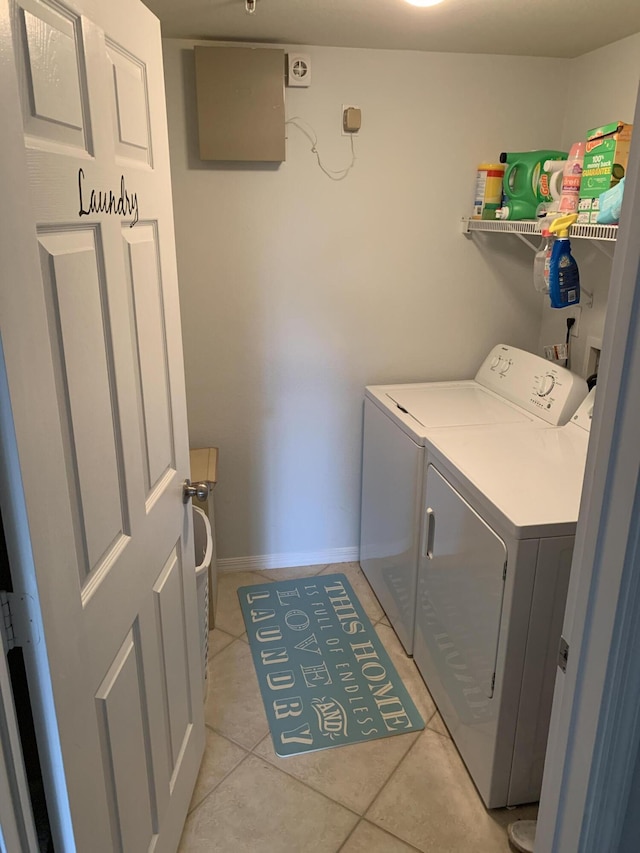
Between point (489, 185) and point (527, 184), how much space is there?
19 centimetres

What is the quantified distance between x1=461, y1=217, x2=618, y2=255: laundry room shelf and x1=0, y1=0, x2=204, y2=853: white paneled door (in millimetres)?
988

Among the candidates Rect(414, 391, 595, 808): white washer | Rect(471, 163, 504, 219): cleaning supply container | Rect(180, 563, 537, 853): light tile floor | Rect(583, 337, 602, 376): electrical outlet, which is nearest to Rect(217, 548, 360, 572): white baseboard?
Rect(180, 563, 537, 853): light tile floor

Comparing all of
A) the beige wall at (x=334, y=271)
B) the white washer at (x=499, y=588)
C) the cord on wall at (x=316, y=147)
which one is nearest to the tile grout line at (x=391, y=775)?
the white washer at (x=499, y=588)

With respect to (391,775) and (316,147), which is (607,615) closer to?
(391,775)

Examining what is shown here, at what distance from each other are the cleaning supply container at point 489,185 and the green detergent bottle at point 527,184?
59mm

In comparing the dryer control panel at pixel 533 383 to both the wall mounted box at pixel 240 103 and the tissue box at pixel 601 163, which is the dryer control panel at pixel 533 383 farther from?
the wall mounted box at pixel 240 103

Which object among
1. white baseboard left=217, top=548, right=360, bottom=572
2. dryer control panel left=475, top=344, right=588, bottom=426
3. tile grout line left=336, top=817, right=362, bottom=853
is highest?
dryer control panel left=475, top=344, right=588, bottom=426

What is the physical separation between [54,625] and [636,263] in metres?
0.88

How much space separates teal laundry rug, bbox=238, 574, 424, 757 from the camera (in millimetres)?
2018

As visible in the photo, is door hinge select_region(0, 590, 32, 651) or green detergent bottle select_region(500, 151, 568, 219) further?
green detergent bottle select_region(500, 151, 568, 219)

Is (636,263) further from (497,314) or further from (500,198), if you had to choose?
(497,314)

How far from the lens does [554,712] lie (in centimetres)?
99

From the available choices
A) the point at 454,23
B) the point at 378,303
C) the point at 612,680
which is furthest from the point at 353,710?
the point at 454,23

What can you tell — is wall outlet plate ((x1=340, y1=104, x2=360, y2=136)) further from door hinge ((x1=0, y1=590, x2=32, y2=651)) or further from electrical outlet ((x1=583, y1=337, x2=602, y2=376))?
door hinge ((x1=0, y1=590, x2=32, y2=651))
